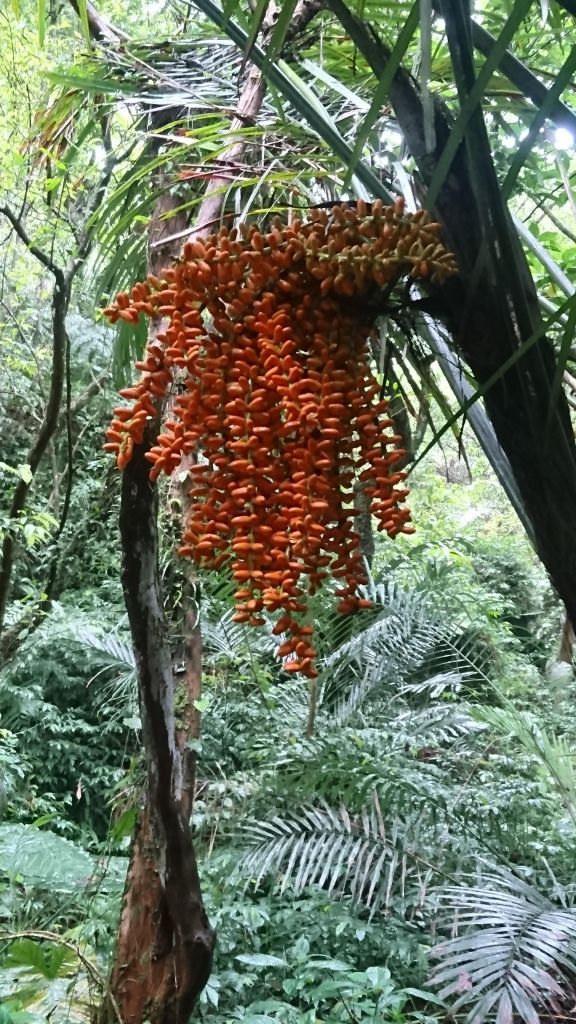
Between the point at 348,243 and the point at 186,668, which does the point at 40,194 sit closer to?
the point at 186,668

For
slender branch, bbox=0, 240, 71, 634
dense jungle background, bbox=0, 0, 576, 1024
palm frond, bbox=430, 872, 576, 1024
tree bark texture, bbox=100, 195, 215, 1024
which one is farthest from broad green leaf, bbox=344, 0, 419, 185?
slender branch, bbox=0, 240, 71, 634

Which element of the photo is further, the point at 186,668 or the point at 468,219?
the point at 186,668

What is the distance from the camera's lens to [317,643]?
1841mm

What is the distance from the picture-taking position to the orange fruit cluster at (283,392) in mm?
649

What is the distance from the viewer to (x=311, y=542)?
2.08 ft

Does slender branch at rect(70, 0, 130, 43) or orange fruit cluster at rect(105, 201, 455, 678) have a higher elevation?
slender branch at rect(70, 0, 130, 43)

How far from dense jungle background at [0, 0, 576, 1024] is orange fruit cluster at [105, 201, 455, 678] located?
52mm

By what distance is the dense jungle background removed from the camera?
729 millimetres

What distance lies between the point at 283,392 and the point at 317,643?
1259mm

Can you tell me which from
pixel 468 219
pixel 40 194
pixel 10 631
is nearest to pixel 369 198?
pixel 468 219

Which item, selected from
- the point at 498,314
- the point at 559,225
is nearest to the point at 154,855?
the point at 498,314

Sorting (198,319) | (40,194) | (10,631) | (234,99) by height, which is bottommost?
(198,319)

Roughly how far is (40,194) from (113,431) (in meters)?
2.87

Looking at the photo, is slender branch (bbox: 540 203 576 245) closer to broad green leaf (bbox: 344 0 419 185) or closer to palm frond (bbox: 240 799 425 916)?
broad green leaf (bbox: 344 0 419 185)
